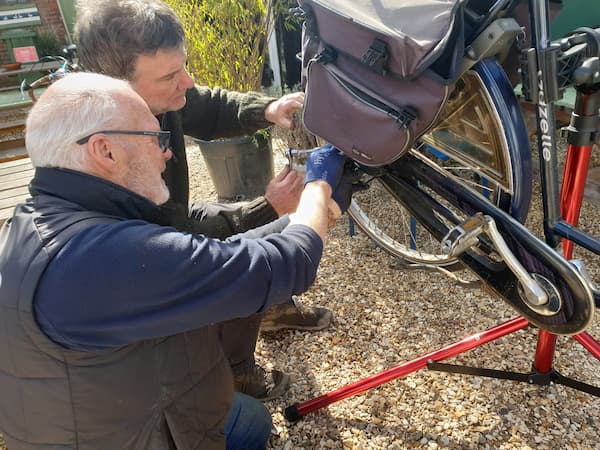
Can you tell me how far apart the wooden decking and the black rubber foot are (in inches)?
75.3

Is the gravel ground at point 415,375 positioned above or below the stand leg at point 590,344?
below

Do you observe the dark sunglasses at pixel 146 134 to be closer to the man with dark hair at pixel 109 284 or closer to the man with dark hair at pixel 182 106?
the man with dark hair at pixel 109 284

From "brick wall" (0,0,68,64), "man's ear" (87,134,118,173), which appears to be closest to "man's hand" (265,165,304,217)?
"man's ear" (87,134,118,173)

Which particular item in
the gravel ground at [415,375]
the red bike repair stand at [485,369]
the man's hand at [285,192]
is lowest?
the gravel ground at [415,375]

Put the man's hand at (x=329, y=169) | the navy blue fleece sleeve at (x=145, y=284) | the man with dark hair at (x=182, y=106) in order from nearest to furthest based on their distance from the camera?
the navy blue fleece sleeve at (x=145, y=284)
the man's hand at (x=329, y=169)
the man with dark hair at (x=182, y=106)

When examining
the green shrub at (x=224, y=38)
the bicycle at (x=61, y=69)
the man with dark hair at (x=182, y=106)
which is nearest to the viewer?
the man with dark hair at (x=182, y=106)

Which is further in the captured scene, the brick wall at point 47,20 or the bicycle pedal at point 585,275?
the brick wall at point 47,20

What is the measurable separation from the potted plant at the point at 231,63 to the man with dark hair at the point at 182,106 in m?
1.45

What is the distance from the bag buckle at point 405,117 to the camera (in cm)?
127

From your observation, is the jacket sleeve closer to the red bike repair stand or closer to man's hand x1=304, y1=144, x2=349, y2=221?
man's hand x1=304, y1=144, x2=349, y2=221

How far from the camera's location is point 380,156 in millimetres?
1396

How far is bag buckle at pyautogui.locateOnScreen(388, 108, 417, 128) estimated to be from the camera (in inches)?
50.2

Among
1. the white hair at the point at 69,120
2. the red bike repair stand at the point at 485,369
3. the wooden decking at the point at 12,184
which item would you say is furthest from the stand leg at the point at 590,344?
the wooden decking at the point at 12,184

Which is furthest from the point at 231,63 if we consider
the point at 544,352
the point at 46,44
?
the point at 46,44
